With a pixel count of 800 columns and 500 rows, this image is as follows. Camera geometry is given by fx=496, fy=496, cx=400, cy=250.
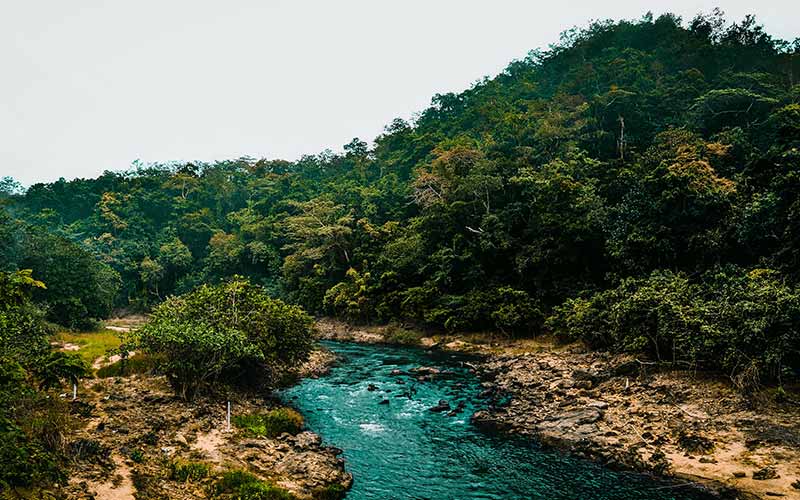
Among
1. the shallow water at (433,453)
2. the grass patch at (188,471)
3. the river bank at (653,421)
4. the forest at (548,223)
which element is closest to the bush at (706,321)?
the forest at (548,223)

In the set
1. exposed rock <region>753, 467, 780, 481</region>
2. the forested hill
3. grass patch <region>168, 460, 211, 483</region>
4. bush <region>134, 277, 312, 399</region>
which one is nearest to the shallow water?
exposed rock <region>753, 467, 780, 481</region>

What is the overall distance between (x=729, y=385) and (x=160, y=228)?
85.3m

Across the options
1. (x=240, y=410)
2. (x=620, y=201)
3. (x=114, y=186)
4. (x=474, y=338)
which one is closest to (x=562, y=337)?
(x=474, y=338)

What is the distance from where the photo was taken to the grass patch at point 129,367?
2527 centimetres

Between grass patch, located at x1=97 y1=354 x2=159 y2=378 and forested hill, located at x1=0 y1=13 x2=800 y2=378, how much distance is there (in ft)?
62.5

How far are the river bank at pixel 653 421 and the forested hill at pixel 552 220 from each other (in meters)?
1.86

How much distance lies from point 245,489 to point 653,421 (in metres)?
15.9

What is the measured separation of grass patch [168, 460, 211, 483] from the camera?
15109 mm

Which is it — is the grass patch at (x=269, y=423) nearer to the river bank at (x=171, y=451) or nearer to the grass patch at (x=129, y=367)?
the river bank at (x=171, y=451)

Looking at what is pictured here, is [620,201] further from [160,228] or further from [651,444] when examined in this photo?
[160,228]

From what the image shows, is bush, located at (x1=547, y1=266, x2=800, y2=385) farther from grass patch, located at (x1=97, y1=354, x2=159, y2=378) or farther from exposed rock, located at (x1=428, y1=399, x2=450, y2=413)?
grass patch, located at (x1=97, y1=354, x2=159, y2=378)

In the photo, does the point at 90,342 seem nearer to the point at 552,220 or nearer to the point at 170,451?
the point at 170,451

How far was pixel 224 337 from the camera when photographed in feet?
70.3

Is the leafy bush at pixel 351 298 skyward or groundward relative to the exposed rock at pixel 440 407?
skyward
